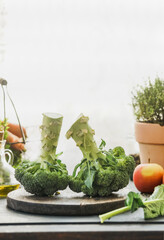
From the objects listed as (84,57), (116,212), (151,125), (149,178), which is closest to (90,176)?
(116,212)

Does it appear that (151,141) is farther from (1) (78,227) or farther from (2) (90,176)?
(1) (78,227)

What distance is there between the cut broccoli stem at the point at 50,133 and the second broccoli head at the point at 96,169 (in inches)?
1.6

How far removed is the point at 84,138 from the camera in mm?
1148

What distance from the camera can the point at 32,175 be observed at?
1094mm

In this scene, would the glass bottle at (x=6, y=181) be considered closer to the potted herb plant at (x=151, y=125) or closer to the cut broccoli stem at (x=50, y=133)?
the cut broccoli stem at (x=50, y=133)

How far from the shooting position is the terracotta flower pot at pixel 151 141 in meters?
1.53

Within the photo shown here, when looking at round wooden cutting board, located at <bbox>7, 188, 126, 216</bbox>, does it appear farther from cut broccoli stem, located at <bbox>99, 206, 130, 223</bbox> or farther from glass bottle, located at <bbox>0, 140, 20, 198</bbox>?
glass bottle, located at <bbox>0, 140, 20, 198</bbox>

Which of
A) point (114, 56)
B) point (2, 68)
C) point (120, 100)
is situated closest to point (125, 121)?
point (120, 100)

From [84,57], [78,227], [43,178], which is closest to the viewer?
[78,227]

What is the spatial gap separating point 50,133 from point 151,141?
0.52 metres

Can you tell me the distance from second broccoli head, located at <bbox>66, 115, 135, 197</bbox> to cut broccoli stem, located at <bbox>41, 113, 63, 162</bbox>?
0.13 feet

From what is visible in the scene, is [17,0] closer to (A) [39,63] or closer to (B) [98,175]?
(A) [39,63]

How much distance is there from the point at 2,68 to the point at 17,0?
365 millimetres

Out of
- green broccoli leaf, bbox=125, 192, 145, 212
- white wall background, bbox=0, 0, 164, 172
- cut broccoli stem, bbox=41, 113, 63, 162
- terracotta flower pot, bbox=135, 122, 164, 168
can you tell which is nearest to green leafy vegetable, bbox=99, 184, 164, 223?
green broccoli leaf, bbox=125, 192, 145, 212
